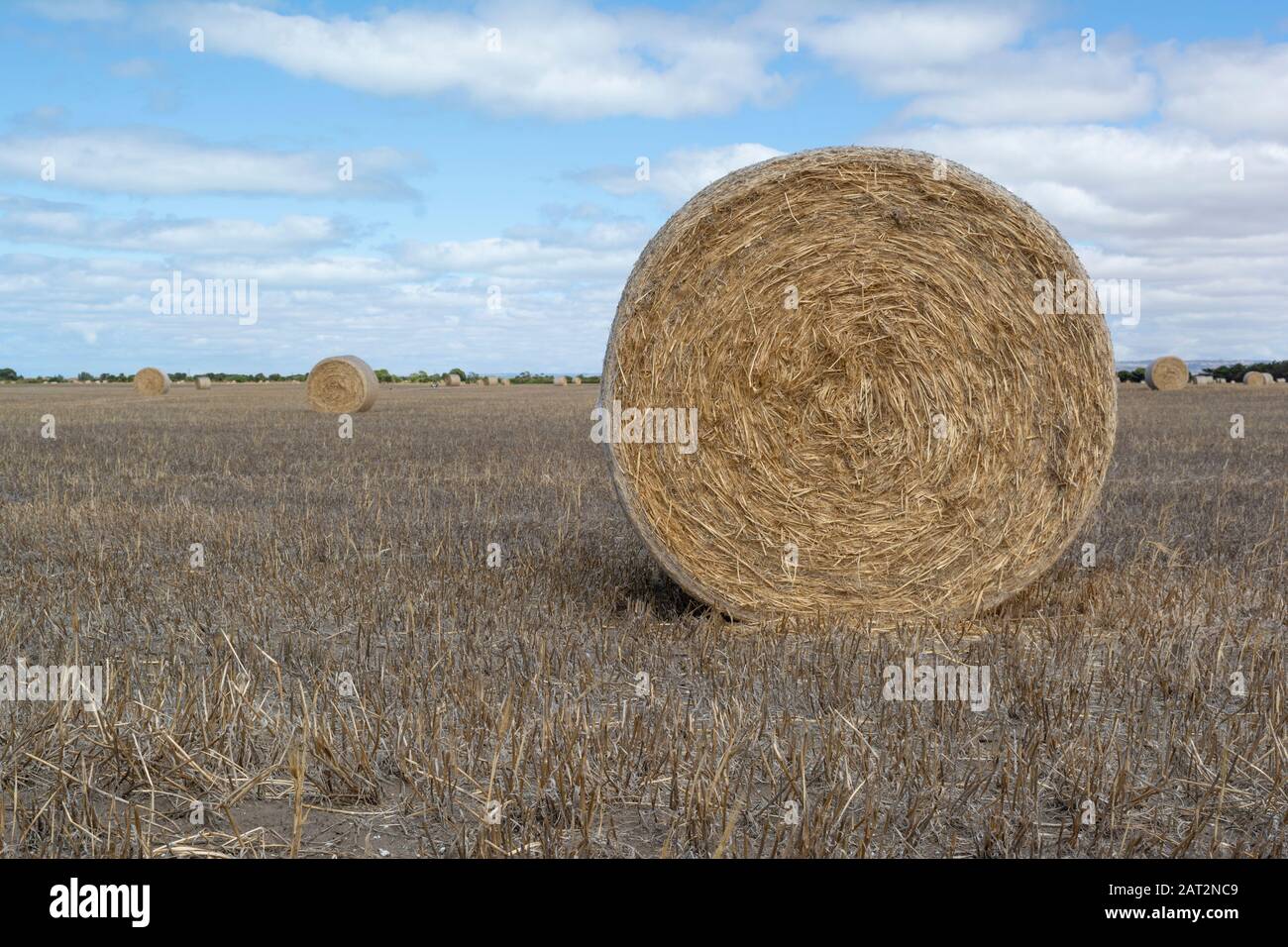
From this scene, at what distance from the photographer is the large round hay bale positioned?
227 inches

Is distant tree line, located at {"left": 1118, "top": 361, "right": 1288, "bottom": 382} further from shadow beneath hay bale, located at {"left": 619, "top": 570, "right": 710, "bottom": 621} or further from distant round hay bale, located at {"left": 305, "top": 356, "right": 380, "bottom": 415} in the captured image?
shadow beneath hay bale, located at {"left": 619, "top": 570, "right": 710, "bottom": 621}

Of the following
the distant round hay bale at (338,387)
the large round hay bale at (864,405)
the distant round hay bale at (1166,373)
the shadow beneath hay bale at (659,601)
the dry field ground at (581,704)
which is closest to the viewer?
the dry field ground at (581,704)

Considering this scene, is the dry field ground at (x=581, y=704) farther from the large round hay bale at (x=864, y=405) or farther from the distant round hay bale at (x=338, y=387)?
the distant round hay bale at (x=338, y=387)

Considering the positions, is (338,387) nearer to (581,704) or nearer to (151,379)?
(151,379)

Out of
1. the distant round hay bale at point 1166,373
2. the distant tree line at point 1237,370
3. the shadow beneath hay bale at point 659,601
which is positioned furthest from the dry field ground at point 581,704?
the distant tree line at point 1237,370

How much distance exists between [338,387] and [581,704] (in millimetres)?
22797

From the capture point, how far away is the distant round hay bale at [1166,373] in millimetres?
36469

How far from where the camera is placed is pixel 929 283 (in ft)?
19.0

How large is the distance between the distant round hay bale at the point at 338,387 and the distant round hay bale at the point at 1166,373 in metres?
24.5

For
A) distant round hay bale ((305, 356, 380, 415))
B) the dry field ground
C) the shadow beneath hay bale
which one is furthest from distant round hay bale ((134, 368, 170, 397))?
the shadow beneath hay bale
